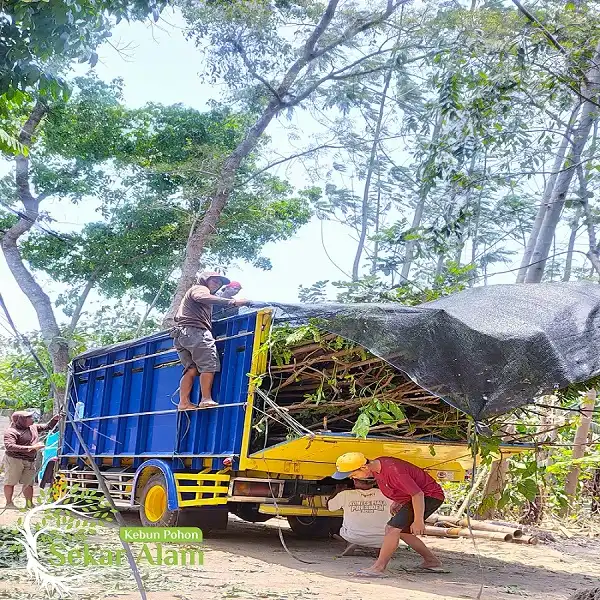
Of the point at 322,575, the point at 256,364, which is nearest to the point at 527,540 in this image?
the point at 322,575

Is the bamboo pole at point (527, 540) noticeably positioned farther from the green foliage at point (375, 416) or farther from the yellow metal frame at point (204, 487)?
the yellow metal frame at point (204, 487)

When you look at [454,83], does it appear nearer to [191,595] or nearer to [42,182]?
[191,595]

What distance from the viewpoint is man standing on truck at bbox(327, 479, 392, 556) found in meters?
7.80

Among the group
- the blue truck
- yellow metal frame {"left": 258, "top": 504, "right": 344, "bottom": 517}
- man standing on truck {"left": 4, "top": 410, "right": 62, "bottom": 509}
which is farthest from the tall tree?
yellow metal frame {"left": 258, "top": 504, "right": 344, "bottom": 517}

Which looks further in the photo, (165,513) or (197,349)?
(165,513)

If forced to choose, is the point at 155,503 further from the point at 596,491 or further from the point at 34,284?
the point at 34,284

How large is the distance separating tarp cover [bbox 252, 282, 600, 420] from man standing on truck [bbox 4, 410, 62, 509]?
21.3ft

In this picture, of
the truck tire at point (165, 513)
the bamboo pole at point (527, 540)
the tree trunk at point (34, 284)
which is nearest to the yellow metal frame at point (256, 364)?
the truck tire at point (165, 513)

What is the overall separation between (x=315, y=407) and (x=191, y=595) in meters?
2.41

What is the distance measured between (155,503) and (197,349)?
1.96m

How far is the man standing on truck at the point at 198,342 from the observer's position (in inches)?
323

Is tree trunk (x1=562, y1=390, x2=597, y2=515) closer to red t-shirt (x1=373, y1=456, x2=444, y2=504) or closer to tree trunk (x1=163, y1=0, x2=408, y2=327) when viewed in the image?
red t-shirt (x1=373, y1=456, x2=444, y2=504)

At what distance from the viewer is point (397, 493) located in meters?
7.18

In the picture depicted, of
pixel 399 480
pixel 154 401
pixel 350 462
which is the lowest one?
pixel 399 480
